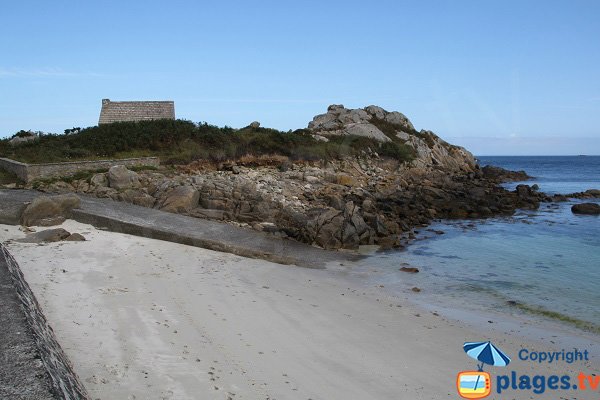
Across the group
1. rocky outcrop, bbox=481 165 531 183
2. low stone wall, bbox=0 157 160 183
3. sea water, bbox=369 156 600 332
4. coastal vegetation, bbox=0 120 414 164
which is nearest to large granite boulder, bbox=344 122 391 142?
coastal vegetation, bbox=0 120 414 164

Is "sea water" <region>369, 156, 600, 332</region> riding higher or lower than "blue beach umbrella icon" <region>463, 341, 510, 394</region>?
lower

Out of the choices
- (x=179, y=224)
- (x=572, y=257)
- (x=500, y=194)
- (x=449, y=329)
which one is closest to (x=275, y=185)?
(x=179, y=224)

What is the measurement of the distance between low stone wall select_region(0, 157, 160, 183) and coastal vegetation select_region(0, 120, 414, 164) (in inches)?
37.8

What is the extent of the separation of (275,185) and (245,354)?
47.1 feet

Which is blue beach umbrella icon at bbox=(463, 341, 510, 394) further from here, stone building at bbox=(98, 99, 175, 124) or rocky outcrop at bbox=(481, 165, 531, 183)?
rocky outcrop at bbox=(481, 165, 531, 183)

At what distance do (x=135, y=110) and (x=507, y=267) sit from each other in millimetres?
22865

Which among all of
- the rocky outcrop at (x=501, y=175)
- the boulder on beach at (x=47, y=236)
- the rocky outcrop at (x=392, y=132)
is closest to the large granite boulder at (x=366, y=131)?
the rocky outcrop at (x=392, y=132)

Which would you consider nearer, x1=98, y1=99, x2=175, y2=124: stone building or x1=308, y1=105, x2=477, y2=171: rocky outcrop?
x1=98, y1=99, x2=175, y2=124: stone building

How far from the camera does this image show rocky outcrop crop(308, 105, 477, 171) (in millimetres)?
36812

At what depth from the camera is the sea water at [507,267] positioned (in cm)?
984

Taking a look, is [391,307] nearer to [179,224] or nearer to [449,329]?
[449,329]

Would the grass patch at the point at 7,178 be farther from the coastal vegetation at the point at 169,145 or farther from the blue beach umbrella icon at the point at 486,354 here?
the blue beach umbrella icon at the point at 486,354

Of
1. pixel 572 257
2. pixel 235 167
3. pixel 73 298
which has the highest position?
pixel 235 167

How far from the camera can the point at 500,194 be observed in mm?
29750
